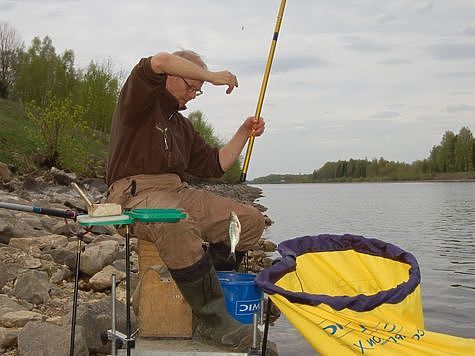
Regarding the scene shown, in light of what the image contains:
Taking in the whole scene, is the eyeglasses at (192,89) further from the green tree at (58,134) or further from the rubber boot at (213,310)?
the green tree at (58,134)

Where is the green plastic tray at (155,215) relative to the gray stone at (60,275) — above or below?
above

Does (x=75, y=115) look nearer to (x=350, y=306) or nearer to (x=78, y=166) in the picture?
(x=78, y=166)

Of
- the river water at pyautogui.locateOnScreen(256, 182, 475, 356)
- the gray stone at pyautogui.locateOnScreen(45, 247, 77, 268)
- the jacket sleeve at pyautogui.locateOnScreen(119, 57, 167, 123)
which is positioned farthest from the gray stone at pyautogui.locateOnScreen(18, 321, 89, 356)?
the gray stone at pyautogui.locateOnScreen(45, 247, 77, 268)

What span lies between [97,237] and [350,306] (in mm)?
7720

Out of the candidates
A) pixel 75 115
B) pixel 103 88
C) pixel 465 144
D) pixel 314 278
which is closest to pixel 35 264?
pixel 314 278

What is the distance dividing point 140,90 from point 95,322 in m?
1.77

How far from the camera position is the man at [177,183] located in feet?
12.2

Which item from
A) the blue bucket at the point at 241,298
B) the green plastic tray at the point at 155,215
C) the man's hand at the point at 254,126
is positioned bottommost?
the blue bucket at the point at 241,298

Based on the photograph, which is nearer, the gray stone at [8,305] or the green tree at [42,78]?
the gray stone at [8,305]

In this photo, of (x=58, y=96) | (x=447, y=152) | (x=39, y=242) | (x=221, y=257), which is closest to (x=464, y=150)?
(x=447, y=152)

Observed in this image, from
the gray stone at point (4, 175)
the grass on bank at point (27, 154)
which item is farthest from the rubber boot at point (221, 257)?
the grass on bank at point (27, 154)

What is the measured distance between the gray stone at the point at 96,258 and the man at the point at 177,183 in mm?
2833

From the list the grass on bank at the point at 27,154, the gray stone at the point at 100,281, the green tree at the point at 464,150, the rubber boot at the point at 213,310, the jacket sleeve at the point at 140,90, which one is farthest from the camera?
the green tree at the point at 464,150

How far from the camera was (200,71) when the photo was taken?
365 centimetres
